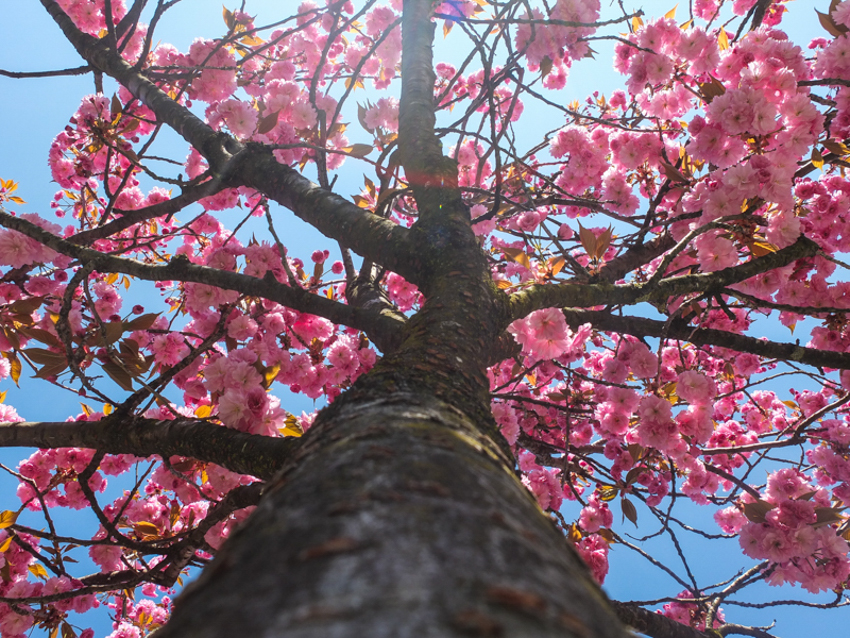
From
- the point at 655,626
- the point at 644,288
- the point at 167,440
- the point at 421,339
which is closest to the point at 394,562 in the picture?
the point at 421,339

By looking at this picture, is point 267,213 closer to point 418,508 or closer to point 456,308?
point 456,308

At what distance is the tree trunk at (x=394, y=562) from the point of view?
255mm

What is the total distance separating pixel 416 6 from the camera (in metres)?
2.79

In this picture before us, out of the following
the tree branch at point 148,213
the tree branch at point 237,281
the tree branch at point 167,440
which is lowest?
the tree branch at point 167,440

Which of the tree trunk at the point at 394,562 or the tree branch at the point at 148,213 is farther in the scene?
the tree branch at the point at 148,213

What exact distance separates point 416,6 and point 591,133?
1.64 metres

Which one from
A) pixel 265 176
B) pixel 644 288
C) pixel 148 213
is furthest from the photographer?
pixel 265 176

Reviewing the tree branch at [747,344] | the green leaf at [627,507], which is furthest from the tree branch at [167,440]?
the green leaf at [627,507]

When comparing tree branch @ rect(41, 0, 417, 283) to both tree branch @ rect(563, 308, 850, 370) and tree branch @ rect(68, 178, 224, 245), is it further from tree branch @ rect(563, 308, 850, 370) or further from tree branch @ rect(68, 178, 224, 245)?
tree branch @ rect(563, 308, 850, 370)

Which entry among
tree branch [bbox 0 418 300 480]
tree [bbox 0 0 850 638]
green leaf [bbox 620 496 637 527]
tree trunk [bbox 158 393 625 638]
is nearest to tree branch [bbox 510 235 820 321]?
tree [bbox 0 0 850 638]

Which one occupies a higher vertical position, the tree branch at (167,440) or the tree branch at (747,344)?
the tree branch at (747,344)

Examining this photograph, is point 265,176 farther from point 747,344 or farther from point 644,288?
point 747,344

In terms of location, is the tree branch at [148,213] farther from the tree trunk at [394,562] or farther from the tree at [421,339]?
the tree trunk at [394,562]

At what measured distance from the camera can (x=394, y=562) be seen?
293 mm
